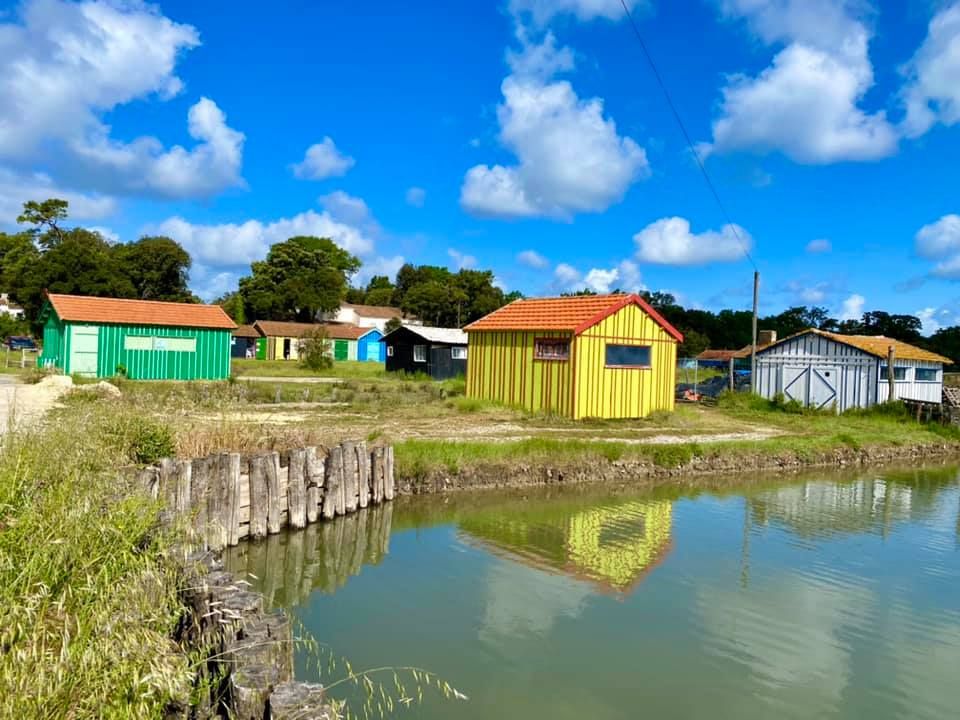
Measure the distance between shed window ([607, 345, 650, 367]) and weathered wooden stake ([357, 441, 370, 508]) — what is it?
1159cm

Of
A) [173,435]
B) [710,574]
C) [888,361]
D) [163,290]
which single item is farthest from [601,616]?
[163,290]

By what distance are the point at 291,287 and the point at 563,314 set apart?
50.3m

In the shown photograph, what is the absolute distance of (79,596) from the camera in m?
4.98

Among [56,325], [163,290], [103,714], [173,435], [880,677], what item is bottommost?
[880,677]

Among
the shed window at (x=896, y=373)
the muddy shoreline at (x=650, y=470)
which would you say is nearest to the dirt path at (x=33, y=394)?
the muddy shoreline at (x=650, y=470)

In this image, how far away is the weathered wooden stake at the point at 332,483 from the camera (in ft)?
34.9

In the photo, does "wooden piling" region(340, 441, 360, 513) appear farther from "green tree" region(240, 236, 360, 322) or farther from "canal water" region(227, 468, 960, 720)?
"green tree" region(240, 236, 360, 322)

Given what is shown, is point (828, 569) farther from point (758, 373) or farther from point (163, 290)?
point (163, 290)

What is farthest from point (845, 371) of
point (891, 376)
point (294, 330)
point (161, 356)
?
point (294, 330)

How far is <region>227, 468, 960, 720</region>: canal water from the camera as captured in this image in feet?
19.8

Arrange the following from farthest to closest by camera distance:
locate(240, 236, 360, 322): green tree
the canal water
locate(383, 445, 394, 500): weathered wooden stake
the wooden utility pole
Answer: locate(240, 236, 360, 322): green tree
the wooden utility pole
locate(383, 445, 394, 500): weathered wooden stake
the canal water

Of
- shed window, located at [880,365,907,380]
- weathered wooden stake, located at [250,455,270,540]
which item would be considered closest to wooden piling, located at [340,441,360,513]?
weathered wooden stake, located at [250,455,270,540]

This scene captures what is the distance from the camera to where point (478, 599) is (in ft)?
26.2

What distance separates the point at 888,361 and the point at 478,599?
2337 cm
